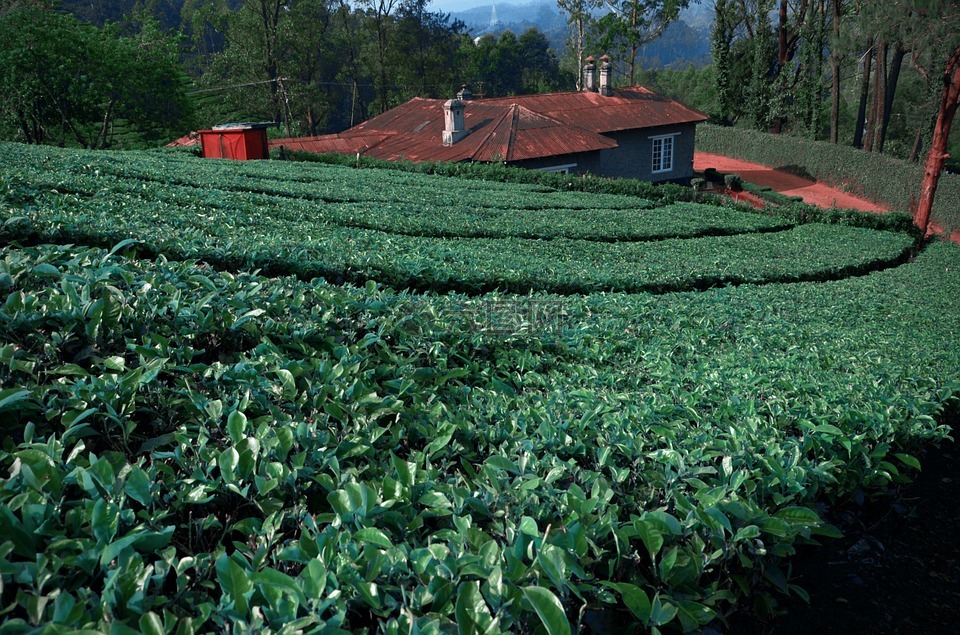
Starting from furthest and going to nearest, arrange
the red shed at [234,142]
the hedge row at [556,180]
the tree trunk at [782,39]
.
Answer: the tree trunk at [782,39], the red shed at [234,142], the hedge row at [556,180]

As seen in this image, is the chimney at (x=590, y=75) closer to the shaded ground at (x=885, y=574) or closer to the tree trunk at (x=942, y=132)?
the tree trunk at (x=942, y=132)

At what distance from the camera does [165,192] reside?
35.0 feet

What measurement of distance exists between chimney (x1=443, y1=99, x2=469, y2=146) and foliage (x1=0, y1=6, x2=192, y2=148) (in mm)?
15365

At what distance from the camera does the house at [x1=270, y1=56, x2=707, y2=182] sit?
94.1ft

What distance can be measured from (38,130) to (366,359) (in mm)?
35348

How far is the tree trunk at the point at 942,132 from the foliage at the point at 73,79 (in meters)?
33.0

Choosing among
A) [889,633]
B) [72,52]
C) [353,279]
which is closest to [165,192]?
[353,279]

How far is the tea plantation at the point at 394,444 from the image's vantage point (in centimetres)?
209

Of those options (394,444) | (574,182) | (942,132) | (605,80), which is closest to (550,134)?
(574,182)

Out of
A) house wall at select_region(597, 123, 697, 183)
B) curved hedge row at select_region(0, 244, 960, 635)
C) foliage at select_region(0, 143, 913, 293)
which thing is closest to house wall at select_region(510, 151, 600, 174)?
house wall at select_region(597, 123, 697, 183)

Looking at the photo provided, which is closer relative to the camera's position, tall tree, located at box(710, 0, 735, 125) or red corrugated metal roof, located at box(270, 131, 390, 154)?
red corrugated metal roof, located at box(270, 131, 390, 154)

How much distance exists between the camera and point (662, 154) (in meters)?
37.0

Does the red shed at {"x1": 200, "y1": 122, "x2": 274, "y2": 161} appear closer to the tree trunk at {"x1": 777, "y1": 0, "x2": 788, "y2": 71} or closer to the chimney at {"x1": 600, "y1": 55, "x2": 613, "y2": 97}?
the chimney at {"x1": 600, "y1": 55, "x2": 613, "y2": 97}

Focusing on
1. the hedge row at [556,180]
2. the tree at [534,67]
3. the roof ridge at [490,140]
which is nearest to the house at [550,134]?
the roof ridge at [490,140]
